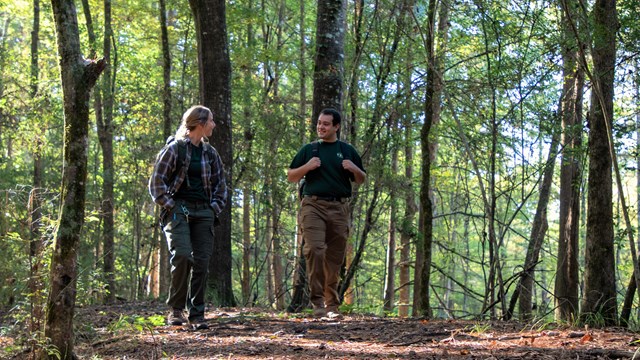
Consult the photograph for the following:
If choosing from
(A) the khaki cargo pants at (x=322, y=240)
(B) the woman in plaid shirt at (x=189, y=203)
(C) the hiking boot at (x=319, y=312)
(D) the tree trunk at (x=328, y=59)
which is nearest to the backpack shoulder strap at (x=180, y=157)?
(B) the woman in plaid shirt at (x=189, y=203)

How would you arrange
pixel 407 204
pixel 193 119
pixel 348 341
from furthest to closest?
pixel 407 204 → pixel 193 119 → pixel 348 341

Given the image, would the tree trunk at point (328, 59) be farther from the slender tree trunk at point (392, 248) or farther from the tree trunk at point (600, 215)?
the slender tree trunk at point (392, 248)

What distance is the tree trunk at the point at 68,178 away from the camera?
4152mm

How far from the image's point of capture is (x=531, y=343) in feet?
16.3

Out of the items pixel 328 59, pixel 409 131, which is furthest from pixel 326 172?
pixel 409 131

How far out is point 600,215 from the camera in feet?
20.1

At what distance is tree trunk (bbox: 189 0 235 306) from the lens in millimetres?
9133

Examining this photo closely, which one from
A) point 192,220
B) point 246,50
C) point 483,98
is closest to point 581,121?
point 483,98

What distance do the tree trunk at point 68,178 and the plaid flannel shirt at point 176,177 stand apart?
5.97 ft

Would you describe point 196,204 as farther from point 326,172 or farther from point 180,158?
point 326,172

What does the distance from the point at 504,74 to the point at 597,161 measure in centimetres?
246

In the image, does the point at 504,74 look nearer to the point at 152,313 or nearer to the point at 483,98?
the point at 483,98

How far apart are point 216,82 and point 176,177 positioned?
331 centimetres

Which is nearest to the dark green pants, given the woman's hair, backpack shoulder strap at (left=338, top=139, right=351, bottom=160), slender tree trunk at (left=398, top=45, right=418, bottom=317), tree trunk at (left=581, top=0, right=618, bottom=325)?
the woman's hair
